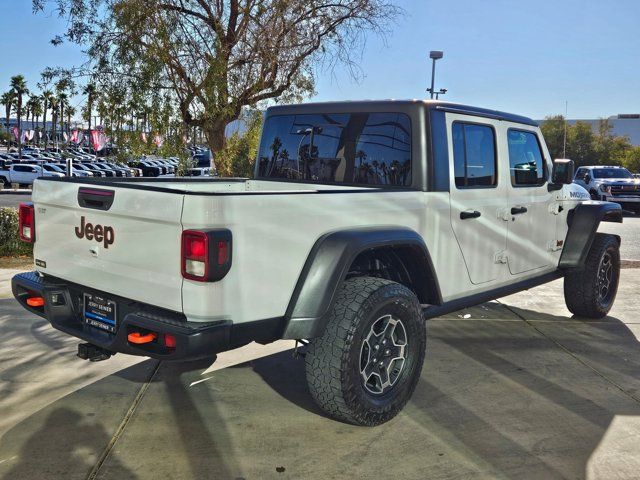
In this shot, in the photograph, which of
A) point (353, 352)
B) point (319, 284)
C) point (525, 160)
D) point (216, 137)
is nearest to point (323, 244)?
point (319, 284)

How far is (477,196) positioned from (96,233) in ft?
8.42

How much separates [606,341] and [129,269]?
14.2ft

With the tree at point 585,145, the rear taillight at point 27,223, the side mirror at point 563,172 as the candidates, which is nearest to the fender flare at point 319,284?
the rear taillight at point 27,223

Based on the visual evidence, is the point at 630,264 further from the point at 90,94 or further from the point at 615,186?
the point at 615,186

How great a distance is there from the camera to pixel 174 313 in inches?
115

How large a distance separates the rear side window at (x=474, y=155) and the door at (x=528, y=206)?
283 mm

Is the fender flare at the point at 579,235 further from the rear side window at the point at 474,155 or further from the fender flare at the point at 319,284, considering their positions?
the fender flare at the point at 319,284

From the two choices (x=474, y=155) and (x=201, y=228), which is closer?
(x=201, y=228)

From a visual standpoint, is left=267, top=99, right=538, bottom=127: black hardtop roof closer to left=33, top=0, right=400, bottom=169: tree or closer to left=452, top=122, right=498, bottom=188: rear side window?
left=452, top=122, right=498, bottom=188: rear side window

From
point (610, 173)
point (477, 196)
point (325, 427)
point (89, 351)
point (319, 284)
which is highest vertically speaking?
point (610, 173)

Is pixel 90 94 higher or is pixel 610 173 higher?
pixel 90 94

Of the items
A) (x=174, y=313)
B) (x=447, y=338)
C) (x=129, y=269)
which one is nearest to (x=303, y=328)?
(x=174, y=313)

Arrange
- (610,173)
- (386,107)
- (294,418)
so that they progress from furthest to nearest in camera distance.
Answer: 1. (610,173)
2. (386,107)
3. (294,418)

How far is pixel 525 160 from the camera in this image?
488 cm
